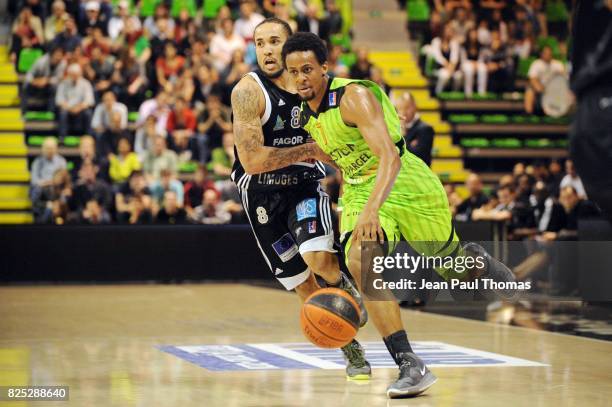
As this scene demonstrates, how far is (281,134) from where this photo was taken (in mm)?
7723

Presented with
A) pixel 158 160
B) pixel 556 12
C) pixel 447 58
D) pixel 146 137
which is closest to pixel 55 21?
pixel 146 137

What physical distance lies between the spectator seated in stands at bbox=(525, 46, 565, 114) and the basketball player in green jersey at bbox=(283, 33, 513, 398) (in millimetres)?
14347

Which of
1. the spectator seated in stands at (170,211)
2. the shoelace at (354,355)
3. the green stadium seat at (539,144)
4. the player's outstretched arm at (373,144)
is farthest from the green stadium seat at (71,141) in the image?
the player's outstretched arm at (373,144)

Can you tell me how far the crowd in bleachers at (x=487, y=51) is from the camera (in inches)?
840

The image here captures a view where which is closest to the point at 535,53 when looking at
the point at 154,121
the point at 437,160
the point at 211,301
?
the point at 437,160

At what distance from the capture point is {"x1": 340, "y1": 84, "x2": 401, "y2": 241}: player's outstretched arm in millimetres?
6426

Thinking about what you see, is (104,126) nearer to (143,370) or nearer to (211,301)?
(211,301)

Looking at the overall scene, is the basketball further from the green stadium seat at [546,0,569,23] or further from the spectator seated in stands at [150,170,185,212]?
the green stadium seat at [546,0,569,23]

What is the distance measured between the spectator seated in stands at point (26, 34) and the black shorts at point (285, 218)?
12.5 m

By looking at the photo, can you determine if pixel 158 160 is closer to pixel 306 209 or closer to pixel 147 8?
Result: pixel 147 8

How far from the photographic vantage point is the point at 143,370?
7.84 metres

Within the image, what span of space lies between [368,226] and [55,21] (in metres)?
14.2

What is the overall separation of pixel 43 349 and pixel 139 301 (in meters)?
4.59

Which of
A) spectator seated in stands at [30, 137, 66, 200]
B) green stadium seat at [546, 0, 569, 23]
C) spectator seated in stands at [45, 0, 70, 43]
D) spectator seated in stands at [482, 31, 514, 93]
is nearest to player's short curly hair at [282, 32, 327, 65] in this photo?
spectator seated in stands at [30, 137, 66, 200]
